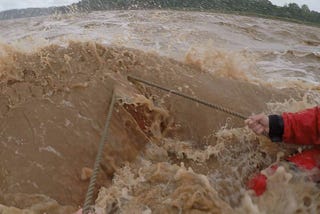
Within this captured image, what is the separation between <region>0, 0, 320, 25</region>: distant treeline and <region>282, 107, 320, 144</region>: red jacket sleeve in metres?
34.2

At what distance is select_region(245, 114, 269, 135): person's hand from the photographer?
357cm

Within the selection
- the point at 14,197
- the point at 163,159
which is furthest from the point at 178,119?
the point at 14,197

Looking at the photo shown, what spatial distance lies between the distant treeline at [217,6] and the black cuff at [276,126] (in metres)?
34.2

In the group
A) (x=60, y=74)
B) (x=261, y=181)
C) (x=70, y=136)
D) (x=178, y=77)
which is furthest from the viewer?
(x=178, y=77)

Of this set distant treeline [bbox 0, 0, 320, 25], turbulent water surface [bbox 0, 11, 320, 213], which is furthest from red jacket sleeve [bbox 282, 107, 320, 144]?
distant treeline [bbox 0, 0, 320, 25]

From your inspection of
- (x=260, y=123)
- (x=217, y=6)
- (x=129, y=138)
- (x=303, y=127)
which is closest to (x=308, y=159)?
(x=303, y=127)

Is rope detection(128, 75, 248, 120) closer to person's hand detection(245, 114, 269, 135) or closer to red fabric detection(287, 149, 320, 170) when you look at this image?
person's hand detection(245, 114, 269, 135)

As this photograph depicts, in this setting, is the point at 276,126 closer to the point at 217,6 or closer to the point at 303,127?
the point at 303,127

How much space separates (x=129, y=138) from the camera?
154 inches

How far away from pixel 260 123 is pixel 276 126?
14 centimetres

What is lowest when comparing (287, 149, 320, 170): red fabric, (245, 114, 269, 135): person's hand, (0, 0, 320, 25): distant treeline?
(0, 0, 320, 25): distant treeline

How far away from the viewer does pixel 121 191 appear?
11.4 ft

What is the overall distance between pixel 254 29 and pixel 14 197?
20.9m

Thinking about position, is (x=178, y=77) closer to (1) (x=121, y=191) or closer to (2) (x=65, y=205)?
(1) (x=121, y=191)
